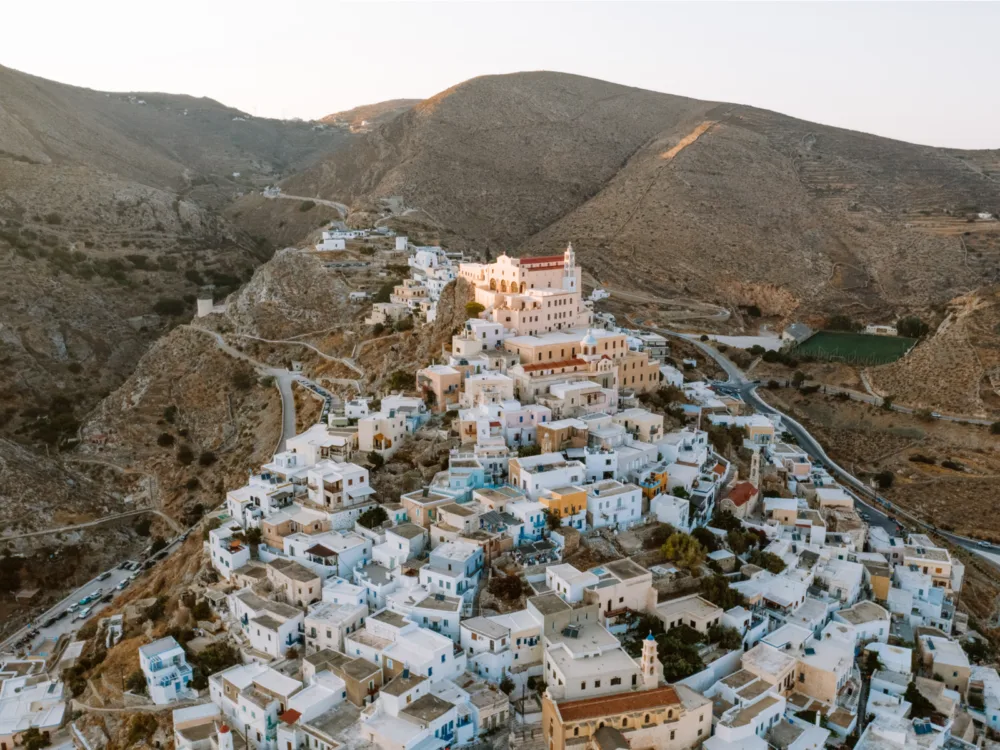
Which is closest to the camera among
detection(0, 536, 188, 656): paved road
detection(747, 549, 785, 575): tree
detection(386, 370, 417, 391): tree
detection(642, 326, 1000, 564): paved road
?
detection(747, 549, 785, 575): tree

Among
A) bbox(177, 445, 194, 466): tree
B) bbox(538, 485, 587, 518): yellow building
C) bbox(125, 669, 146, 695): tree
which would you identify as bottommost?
bbox(125, 669, 146, 695): tree

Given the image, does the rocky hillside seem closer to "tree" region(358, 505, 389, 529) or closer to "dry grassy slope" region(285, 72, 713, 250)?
"dry grassy slope" region(285, 72, 713, 250)

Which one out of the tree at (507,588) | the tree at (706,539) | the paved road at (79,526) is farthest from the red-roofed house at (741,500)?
the paved road at (79,526)

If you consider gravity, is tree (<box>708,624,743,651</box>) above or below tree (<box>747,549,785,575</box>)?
below

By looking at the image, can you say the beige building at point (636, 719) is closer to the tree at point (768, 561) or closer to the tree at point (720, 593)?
the tree at point (720, 593)

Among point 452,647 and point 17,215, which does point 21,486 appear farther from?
point 17,215

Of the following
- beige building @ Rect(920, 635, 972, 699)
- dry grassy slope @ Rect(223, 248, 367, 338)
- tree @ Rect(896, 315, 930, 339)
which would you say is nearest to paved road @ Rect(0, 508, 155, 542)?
dry grassy slope @ Rect(223, 248, 367, 338)
